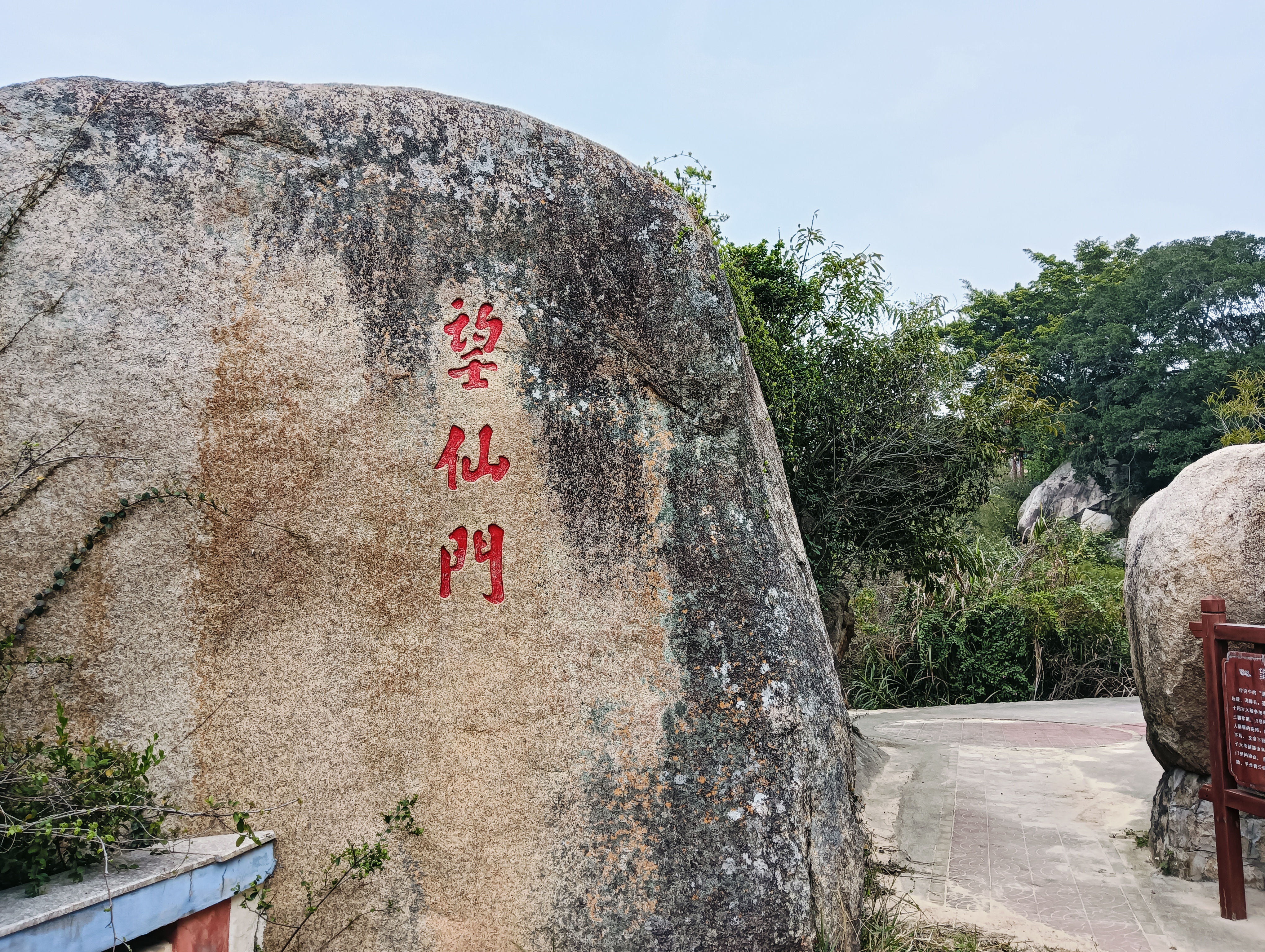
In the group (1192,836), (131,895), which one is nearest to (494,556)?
(131,895)

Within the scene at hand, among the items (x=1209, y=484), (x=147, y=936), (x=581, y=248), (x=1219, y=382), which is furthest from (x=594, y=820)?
(x=1219, y=382)

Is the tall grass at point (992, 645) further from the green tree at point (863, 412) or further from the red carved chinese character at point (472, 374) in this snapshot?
the red carved chinese character at point (472, 374)

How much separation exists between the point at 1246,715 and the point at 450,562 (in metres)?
3.44

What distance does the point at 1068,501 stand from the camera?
68.1 ft

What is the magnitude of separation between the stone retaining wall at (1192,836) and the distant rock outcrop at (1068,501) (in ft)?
51.8

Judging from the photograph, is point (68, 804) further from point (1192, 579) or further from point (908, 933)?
point (1192, 579)

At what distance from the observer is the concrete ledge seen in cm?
206

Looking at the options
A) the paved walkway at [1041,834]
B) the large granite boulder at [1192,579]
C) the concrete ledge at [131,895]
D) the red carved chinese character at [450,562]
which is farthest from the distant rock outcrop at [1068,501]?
the concrete ledge at [131,895]

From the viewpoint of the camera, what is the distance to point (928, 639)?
9953 millimetres

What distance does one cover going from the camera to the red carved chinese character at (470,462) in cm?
310

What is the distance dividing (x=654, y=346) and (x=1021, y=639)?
8.30 metres

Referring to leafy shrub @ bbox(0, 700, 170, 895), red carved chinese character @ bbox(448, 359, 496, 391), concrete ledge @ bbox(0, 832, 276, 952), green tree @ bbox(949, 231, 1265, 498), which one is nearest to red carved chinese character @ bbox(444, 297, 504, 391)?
red carved chinese character @ bbox(448, 359, 496, 391)

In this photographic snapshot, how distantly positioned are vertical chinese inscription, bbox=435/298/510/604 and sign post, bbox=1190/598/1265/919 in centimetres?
315

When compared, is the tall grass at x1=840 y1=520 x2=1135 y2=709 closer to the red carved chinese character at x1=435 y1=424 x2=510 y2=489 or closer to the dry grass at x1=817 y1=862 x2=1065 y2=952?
the dry grass at x1=817 y1=862 x2=1065 y2=952
